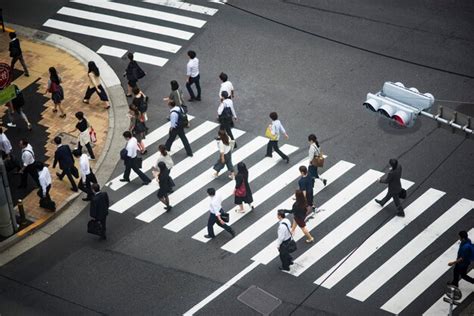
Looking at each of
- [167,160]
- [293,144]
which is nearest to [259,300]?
[167,160]

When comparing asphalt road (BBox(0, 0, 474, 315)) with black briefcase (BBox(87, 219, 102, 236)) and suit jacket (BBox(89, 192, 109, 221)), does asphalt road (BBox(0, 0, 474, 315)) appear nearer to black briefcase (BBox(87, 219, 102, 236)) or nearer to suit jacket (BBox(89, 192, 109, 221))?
black briefcase (BBox(87, 219, 102, 236))

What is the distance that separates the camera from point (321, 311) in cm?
2242

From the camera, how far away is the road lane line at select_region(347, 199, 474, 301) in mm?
23078

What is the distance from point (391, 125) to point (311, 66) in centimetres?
397

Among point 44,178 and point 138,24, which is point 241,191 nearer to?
point 44,178

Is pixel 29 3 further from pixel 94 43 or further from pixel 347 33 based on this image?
pixel 347 33

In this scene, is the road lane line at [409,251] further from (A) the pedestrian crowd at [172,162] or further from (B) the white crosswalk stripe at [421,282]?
(A) the pedestrian crowd at [172,162]

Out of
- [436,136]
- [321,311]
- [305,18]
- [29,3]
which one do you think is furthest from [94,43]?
[321,311]

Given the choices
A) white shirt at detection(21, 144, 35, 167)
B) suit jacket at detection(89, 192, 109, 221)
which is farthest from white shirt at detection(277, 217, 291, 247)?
white shirt at detection(21, 144, 35, 167)

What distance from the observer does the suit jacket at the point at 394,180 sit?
2469 centimetres

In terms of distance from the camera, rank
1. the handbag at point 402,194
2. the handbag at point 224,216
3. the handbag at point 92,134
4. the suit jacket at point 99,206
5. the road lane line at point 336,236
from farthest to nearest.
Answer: the handbag at point 92,134 → the handbag at point 402,194 → the handbag at point 224,216 → the suit jacket at point 99,206 → the road lane line at point 336,236

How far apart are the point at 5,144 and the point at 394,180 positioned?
11.0 meters

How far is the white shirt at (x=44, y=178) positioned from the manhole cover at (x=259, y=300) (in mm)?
6460

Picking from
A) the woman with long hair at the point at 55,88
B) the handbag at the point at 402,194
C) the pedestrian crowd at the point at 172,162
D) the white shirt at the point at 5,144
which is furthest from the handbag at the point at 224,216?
the woman with long hair at the point at 55,88
